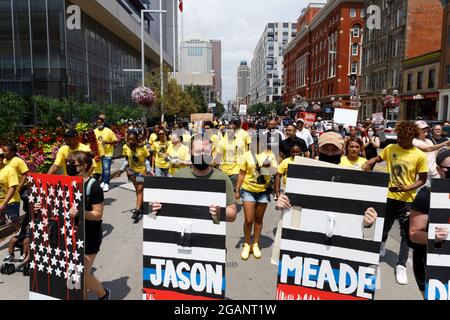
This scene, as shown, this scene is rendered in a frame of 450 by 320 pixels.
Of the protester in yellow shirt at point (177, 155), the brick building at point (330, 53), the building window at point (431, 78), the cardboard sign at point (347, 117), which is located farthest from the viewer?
the brick building at point (330, 53)

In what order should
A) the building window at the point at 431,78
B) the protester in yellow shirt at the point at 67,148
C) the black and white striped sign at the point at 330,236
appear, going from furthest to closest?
the building window at the point at 431,78 → the protester in yellow shirt at the point at 67,148 → the black and white striped sign at the point at 330,236

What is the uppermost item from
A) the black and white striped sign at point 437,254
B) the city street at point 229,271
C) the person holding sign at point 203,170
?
the person holding sign at point 203,170

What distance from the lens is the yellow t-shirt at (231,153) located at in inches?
320

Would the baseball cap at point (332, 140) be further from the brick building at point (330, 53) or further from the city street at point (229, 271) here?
the brick building at point (330, 53)

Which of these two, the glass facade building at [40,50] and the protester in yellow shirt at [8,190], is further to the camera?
the glass facade building at [40,50]

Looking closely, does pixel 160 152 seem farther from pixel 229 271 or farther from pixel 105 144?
pixel 229 271

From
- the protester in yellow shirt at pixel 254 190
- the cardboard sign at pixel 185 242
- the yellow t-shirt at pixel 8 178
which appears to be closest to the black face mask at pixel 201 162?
the cardboard sign at pixel 185 242

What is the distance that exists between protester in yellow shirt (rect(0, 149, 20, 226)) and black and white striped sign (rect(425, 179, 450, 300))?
4.96 m

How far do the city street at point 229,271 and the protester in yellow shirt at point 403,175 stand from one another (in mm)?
379

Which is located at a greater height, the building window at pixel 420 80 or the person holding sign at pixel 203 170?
the building window at pixel 420 80

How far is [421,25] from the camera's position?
48.0 m

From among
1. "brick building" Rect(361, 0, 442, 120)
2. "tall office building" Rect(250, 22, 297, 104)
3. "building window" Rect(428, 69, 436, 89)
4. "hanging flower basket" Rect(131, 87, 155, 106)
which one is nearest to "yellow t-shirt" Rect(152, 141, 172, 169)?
"hanging flower basket" Rect(131, 87, 155, 106)
